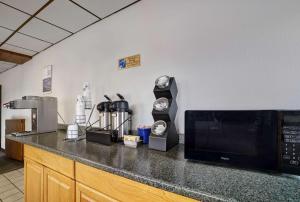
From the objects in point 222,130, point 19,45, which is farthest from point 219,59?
point 19,45

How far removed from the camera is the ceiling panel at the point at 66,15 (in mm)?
1543

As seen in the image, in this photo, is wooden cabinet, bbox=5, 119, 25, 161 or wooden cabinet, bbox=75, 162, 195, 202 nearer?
wooden cabinet, bbox=75, 162, 195, 202

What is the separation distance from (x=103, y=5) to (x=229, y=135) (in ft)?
4.91

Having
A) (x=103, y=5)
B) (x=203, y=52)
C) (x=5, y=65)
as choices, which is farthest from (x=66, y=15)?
(x=5, y=65)

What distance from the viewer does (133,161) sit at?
821mm

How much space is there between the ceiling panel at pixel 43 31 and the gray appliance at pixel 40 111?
0.82 metres

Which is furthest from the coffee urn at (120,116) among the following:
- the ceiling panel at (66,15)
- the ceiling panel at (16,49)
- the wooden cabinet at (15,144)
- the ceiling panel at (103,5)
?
the wooden cabinet at (15,144)

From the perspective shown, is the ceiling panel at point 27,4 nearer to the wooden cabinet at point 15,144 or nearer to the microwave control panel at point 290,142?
the microwave control panel at point 290,142

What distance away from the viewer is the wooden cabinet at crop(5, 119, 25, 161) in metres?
3.24

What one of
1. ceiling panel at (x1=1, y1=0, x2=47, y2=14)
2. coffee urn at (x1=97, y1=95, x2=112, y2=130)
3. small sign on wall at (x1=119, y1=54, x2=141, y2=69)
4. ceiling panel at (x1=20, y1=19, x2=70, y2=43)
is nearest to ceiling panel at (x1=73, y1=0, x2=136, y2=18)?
ceiling panel at (x1=1, y1=0, x2=47, y2=14)

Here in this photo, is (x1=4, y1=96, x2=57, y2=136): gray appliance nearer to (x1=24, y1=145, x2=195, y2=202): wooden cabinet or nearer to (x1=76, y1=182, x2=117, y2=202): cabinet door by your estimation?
(x1=24, y1=145, x2=195, y2=202): wooden cabinet

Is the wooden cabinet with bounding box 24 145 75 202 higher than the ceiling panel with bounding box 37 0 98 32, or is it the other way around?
the ceiling panel with bounding box 37 0 98 32

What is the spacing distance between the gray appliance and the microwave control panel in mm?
1941

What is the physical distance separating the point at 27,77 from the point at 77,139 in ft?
7.89
